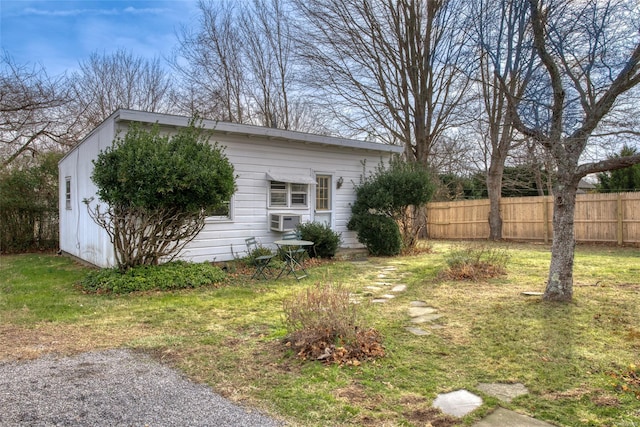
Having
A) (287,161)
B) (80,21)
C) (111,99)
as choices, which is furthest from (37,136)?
(287,161)

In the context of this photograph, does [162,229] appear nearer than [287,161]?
Yes

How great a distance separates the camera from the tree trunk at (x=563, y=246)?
5105mm

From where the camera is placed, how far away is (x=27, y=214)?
12.8 m

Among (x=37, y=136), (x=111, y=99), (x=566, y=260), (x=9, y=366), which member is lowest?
(x=9, y=366)

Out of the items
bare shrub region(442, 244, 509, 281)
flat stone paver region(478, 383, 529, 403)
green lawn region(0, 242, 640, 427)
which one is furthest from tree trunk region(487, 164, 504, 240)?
flat stone paver region(478, 383, 529, 403)

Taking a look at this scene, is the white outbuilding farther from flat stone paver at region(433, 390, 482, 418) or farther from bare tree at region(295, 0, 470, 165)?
flat stone paver at region(433, 390, 482, 418)

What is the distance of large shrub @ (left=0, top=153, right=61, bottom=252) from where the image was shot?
12.4 m

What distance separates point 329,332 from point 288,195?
6.54m

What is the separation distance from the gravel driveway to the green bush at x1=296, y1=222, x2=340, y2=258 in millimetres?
6099

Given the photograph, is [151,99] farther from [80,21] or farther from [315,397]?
[315,397]

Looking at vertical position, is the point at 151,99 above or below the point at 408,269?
above

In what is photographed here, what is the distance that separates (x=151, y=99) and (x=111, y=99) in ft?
5.78

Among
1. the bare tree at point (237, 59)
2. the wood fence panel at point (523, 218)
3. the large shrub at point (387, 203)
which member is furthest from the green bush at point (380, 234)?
the bare tree at point (237, 59)

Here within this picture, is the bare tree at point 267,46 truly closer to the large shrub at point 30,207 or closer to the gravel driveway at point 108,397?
the large shrub at point 30,207
